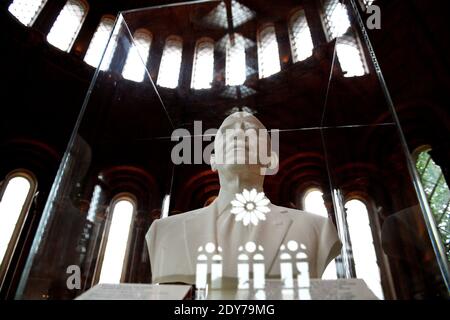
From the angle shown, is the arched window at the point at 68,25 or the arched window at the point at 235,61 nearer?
the arched window at the point at 235,61

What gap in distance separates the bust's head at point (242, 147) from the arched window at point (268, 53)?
1.58 meters

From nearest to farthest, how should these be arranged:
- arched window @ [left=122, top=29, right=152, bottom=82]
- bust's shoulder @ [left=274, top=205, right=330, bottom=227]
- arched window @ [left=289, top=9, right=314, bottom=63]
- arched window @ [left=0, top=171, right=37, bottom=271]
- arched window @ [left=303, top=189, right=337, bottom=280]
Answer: bust's shoulder @ [left=274, top=205, right=330, bottom=227], arched window @ [left=303, top=189, right=337, bottom=280], arched window @ [left=122, top=29, right=152, bottom=82], arched window @ [left=289, top=9, right=314, bottom=63], arched window @ [left=0, top=171, right=37, bottom=271]

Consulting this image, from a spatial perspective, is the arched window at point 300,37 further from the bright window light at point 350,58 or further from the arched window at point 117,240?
the arched window at point 117,240

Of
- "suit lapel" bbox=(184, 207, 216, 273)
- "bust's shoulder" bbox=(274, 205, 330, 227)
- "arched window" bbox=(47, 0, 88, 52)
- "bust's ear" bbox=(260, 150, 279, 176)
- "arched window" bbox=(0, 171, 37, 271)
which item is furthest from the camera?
"arched window" bbox=(47, 0, 88, 52)

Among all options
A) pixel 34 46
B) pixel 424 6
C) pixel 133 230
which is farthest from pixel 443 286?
pixel 34 46

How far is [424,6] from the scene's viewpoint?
5.59 meters

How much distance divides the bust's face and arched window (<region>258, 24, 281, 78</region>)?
157cm

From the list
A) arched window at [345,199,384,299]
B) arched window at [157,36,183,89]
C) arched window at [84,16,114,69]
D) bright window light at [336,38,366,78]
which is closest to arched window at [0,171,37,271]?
arched window at [84,16,114,69]

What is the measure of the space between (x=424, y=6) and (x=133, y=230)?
5.73 metres

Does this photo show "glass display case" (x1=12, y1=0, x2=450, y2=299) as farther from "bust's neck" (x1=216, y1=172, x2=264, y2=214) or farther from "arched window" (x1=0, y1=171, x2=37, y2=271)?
"arched window" (x1=0, y1=171, x2=37, y2=271)

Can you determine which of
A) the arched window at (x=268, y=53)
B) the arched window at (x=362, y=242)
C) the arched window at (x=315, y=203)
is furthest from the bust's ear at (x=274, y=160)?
the arched window at (x=268, y=53)

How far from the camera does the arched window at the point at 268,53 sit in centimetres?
432

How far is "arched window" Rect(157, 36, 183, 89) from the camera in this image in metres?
4.16
